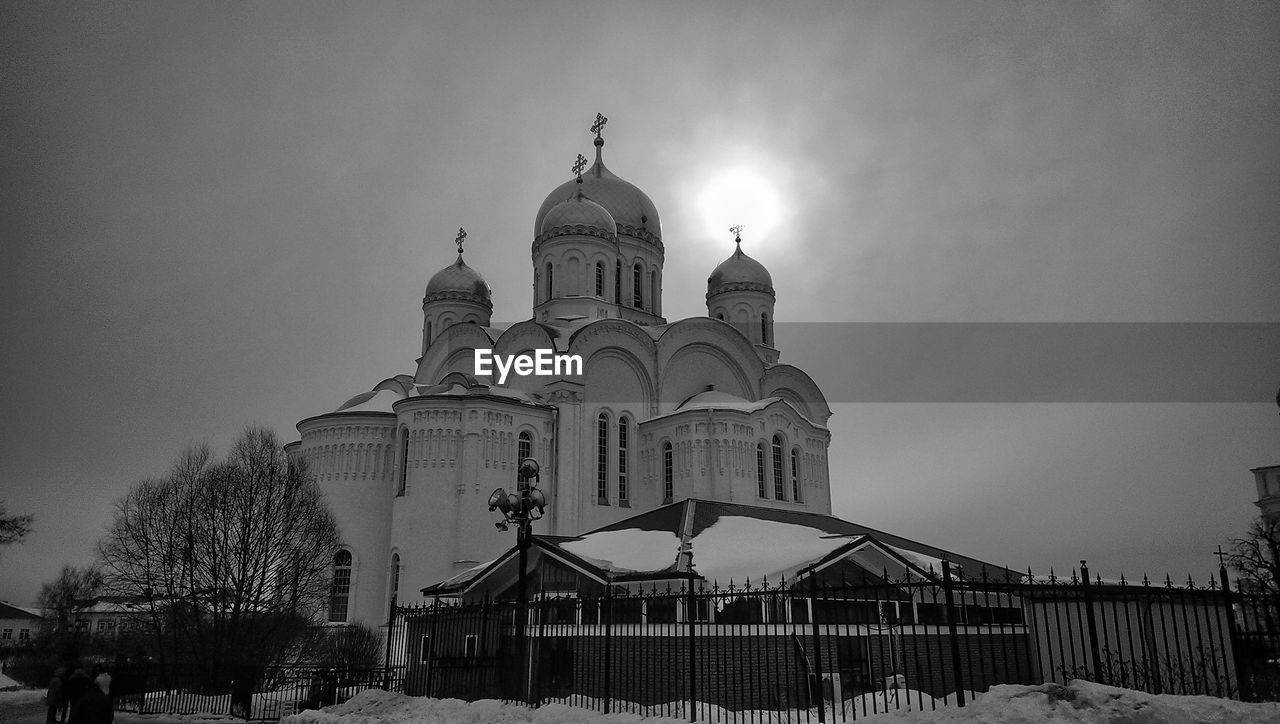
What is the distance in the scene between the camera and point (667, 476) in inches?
1147

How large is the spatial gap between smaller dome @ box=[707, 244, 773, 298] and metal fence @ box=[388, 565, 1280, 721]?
2237 cm

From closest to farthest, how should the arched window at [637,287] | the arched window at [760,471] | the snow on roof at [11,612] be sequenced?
the arched window at [760,471]
the arched window at [637,287]
the snow on roof at [11,612]

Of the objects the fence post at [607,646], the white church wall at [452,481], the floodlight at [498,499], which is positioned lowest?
the fence post at [607,646]

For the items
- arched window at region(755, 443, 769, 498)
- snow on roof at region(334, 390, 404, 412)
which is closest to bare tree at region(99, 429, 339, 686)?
snow on roof at region(334, 390, 404, 412)

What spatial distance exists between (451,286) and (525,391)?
9.95 metres

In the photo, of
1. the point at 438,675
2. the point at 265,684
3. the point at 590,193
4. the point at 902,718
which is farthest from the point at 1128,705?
the point at 590,193

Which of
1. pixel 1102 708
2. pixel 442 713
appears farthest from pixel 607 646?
pixel 1102 708

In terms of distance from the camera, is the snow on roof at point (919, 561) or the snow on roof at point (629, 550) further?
the snow on roof at point (629, 550)

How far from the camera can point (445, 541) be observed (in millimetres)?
26219

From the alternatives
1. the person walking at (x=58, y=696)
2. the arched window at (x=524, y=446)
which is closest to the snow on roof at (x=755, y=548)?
the arched window at (x=524, y=446)

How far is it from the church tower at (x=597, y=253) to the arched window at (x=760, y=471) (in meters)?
7.78

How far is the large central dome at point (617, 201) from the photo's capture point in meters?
36.6

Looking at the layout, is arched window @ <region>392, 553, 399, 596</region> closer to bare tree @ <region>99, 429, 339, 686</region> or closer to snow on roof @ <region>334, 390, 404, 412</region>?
bare tree @ <region>99, 429, 339, 686</region>

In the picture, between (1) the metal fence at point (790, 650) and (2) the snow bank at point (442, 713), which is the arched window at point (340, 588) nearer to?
(1) the metal fence at point (790, 650)
